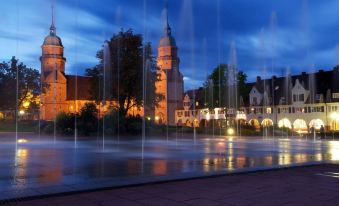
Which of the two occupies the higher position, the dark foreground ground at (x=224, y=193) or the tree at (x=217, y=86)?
the tree at (x=217, y=86)

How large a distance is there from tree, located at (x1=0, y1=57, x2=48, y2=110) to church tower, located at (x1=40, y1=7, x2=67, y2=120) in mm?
26526

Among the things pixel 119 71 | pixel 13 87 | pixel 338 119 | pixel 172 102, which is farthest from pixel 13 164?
pixel 172 102

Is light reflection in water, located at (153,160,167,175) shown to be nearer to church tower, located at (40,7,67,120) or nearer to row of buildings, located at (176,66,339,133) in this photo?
row of buildings, located at (176,66,339,133)

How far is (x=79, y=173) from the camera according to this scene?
12.3 metres

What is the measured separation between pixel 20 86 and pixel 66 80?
39.5 m

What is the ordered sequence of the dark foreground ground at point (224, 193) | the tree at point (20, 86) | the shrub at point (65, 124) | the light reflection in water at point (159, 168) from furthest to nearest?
1. the tree at point (20, 86)
2. the shrub at point (65, 124)
3. the light reflection in water at point (159, 168)
4. the dark foreground ground at point (224, 193)

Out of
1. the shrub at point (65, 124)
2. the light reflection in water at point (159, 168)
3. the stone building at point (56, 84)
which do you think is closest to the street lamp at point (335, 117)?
the shrub at point (65, 124)

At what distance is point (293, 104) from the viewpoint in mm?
→ 85875

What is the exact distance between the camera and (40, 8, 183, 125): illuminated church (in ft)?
361

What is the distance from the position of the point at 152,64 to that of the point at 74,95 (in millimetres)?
63888

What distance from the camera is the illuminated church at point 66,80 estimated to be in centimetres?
10994

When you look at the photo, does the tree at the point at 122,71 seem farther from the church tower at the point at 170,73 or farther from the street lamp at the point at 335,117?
the church tower at the point at 170,73

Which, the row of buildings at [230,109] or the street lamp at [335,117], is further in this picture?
the row of buildings at [230,109]

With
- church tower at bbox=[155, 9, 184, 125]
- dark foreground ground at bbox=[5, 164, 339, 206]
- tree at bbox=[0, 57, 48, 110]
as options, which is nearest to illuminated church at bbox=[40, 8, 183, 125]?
Answer: church tower at bbox=[155, 9, 184, 125]
